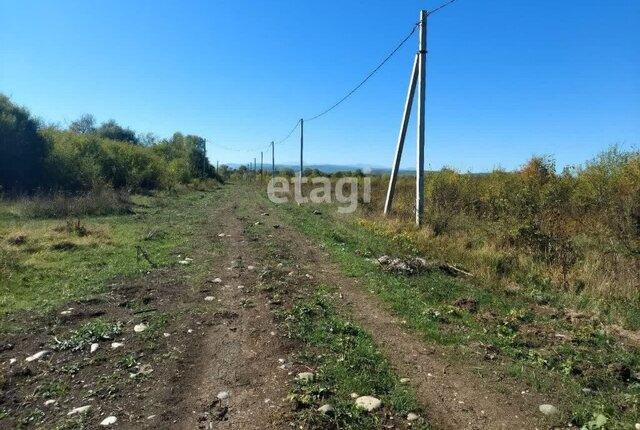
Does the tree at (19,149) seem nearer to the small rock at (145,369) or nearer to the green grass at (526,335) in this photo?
the green grass at (526,335)

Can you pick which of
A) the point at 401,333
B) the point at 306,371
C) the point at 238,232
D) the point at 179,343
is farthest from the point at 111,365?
the point at 238,232

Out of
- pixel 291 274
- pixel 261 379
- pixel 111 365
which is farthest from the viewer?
pixel 291 274

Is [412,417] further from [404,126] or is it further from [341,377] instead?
[404,126]

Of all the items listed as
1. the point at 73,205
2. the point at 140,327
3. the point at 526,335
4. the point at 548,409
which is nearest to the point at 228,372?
the point at 140,327

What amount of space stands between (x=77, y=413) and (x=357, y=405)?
80.2 inches

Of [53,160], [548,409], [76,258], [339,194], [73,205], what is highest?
[53,160]

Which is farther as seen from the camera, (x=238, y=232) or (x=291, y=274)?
(x=238, y=232)

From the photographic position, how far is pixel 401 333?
175 inches

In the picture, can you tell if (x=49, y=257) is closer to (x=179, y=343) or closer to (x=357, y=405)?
(x=179, y=343)

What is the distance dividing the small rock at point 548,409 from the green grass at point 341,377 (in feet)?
3.11

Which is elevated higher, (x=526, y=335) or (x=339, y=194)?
(x=339, y=194)

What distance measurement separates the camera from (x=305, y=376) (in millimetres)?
3375

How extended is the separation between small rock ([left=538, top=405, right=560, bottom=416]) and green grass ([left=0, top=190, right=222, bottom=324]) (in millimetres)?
5391

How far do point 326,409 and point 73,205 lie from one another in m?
16.1
